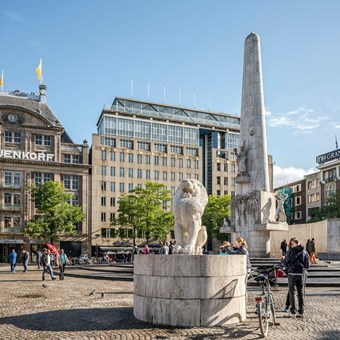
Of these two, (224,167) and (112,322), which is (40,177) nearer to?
(224,167)

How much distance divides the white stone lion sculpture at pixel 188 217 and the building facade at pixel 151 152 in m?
62.2

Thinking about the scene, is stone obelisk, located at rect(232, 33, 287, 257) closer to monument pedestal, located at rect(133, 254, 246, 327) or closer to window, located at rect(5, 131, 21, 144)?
monument pedestal, located at rect(133, 254, 246, 327)

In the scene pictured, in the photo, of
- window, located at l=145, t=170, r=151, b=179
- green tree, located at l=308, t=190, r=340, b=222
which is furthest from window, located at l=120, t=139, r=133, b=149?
green tree, located at l=308, t=190, r=340, b=222

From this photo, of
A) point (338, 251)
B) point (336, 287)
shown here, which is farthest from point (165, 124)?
point (336, 287)

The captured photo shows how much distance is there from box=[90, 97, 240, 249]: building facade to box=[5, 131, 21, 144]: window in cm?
1342

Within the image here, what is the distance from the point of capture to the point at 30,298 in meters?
16.9

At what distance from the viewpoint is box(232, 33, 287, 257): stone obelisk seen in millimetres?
30125

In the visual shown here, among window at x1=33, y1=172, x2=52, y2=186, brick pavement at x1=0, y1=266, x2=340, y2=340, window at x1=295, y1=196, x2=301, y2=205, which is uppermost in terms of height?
window at x1=33, y1=172, x2=52, y2=186

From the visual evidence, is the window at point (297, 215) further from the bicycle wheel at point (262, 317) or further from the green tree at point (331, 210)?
the bicycle wheel at point (262, 317)

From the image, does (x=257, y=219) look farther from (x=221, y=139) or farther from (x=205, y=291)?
(x=221, y=139)

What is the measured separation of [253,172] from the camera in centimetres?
3091

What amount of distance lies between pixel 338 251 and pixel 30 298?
25.1 meters

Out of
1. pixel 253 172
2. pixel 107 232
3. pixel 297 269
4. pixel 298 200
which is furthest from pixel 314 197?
pixel 297 269

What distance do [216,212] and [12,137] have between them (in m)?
31.9
